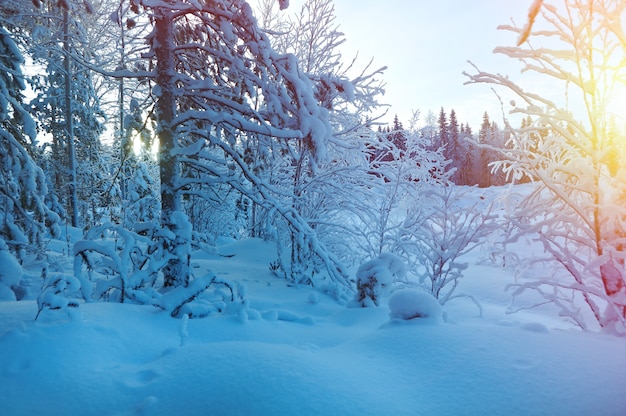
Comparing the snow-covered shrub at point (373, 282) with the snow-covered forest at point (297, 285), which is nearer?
the snow-covered forest at point (297, 285)

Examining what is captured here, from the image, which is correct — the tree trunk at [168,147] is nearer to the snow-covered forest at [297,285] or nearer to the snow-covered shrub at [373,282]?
the snow-covered forest at [297,285]

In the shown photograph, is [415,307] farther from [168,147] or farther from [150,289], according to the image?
[168,147]

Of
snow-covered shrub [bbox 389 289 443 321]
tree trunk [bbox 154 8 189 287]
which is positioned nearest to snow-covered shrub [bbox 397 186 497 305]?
snow-covered shrub [bbox 389 289 443 321]

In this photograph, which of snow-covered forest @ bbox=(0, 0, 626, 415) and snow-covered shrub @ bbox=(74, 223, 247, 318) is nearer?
snow-covered forest @ bbox=(0, 0, 626, 415)

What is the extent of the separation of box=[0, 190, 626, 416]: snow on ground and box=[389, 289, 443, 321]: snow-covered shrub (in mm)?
96

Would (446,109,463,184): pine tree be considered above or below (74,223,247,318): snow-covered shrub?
above

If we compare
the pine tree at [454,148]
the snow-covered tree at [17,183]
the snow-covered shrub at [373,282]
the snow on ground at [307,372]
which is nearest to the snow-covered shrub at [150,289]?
the snow on ground at [307,372]

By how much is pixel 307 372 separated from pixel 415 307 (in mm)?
1543

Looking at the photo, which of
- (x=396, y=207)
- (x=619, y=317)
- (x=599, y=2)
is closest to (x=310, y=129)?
(x=599, y=2)

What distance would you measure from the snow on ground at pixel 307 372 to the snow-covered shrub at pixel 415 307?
0.10 metres

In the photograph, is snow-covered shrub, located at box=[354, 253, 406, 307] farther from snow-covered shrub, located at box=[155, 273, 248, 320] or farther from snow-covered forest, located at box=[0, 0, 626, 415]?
snow-covered shrub, located at box=[155, 273, 248, 320]

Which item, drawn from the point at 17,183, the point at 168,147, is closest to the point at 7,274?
the point at 17,183

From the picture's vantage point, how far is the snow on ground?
194cm

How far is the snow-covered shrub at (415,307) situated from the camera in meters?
3.36
